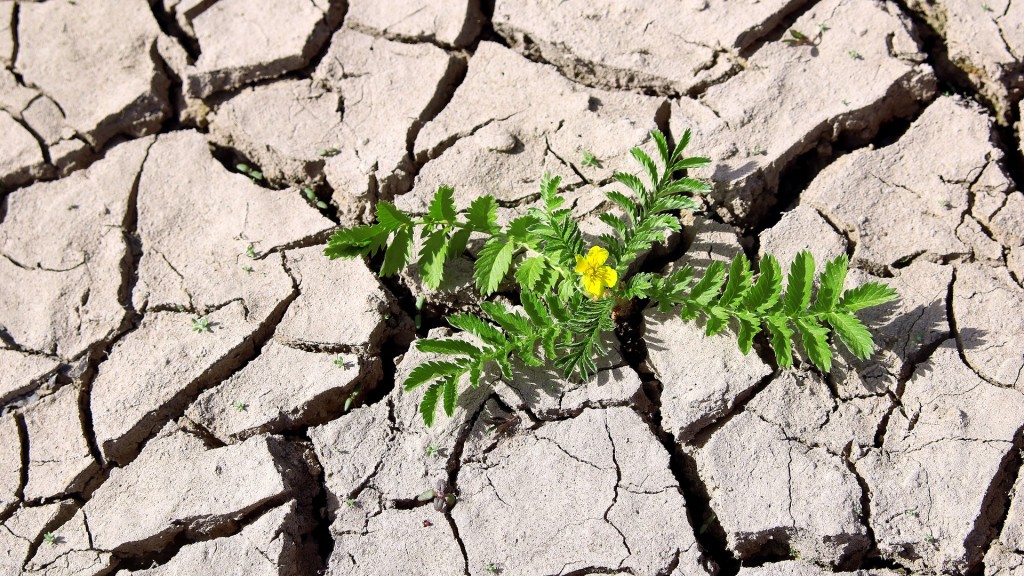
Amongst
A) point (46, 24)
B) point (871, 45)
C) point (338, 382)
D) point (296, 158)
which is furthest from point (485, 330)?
point (46, 24)

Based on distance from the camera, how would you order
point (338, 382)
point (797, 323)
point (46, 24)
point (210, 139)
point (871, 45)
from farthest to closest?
point (46, 24) < point (210, 139) < point (871, 45) < point (338, 382) < point (797, 323)

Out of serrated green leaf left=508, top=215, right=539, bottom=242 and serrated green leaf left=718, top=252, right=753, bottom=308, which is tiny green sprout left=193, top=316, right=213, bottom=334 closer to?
serrated green leaf left=508, top=215, right=539, bottom=242

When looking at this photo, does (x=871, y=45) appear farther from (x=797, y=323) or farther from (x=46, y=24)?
(x=46, y=24)

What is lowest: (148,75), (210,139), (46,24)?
(210,139)

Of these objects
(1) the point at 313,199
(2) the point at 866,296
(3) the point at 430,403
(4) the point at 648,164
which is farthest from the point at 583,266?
(1) the point at 313,199

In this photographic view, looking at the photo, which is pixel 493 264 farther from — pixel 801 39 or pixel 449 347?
pixel 801 39

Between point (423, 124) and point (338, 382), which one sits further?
point (423, 124)
